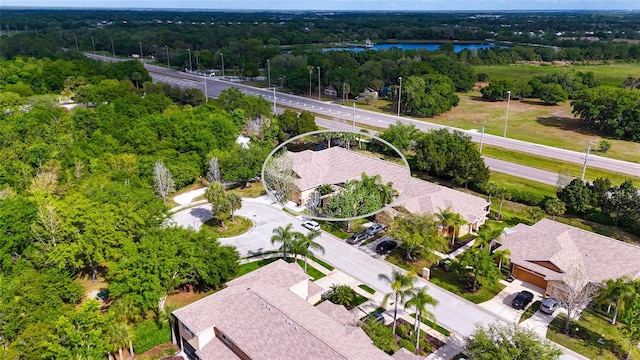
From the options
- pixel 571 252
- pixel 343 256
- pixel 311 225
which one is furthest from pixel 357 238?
pixel 571 252

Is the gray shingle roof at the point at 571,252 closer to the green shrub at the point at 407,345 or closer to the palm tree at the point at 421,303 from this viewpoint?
the palm tree at the point at 421,303

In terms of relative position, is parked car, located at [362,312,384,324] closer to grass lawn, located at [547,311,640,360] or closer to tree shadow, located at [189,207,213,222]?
grass lawn, located at [547,311,640,360]

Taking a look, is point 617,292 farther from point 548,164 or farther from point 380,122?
point 380,122

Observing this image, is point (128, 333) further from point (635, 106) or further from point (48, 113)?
point (635, 106)

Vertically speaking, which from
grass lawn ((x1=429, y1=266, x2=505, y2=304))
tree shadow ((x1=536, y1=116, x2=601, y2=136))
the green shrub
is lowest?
grass lawn ((x1=429, y1=266, x2=505, y2=304))

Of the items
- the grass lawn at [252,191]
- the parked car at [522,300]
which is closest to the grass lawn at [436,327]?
the parked car at [522,300]

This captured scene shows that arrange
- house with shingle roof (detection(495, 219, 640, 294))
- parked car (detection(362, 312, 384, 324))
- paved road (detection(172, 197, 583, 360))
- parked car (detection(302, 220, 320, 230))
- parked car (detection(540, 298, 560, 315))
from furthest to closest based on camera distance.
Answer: parked car (detection(302, 220, 320, 230))
house with shingle roof (detection(495, 219, 640, 294))
parked car (detection(540, 298, 560, 315))
paved road (detection(172, 197, 583, 360))
parked car (detection(362, 312, 384, 324))

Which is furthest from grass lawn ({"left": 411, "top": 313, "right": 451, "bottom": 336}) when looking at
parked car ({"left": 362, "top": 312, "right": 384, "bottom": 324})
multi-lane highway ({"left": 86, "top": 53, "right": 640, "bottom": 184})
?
multi-lane highway ({"left": 86, "top": 53, "right": 640, "bottom": 184})
